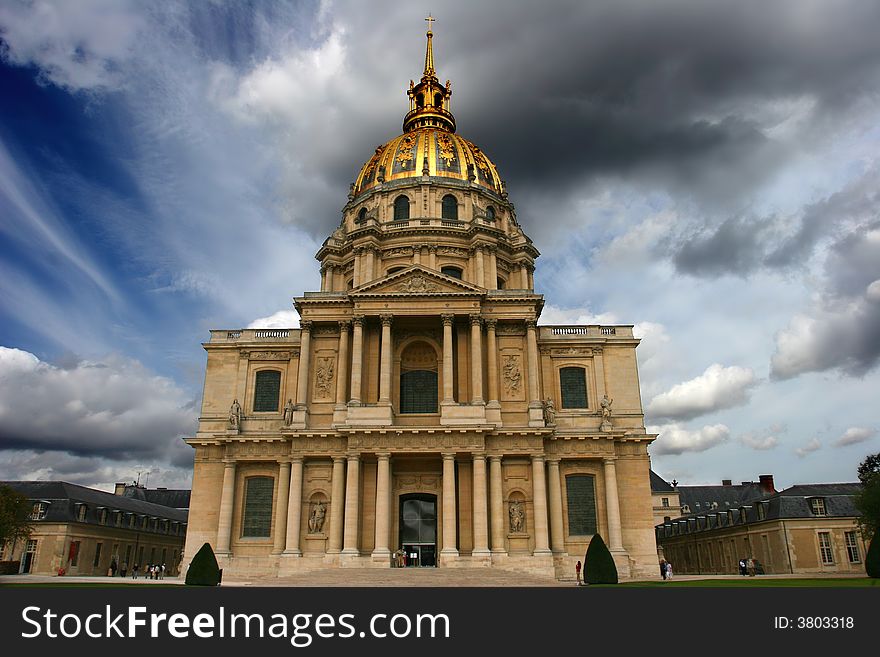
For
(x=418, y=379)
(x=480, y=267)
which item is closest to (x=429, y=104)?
(x=480, y=267)

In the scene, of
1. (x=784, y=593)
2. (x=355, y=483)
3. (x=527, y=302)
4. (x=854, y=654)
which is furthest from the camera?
(x=527, y=302)

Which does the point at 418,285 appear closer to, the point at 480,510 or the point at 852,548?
the point at 480,510

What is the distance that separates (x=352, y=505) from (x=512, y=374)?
39.0 feet

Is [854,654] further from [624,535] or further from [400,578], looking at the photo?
[624,535]

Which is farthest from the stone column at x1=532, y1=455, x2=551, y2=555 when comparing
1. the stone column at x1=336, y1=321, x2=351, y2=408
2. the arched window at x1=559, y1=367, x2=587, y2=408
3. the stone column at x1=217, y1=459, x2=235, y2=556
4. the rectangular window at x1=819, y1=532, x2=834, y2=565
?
the rectangular window at x1=819, y1=532, x2=834, y2=565

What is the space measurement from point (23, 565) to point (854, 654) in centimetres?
5356

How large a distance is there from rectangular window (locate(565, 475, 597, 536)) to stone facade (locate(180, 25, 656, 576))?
8 cm

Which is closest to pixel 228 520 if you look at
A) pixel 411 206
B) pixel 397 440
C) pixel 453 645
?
pixel 397 440

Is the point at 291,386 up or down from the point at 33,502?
up

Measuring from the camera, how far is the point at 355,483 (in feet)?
127

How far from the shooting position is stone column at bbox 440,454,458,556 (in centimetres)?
3728

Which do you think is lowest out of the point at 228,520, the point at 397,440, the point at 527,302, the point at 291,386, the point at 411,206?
the point at 228,520

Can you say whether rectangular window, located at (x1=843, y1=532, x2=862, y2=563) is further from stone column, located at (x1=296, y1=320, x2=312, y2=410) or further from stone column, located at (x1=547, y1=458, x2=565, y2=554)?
stone column, located at (x1=296, y1=320, x2=312, y2=410)

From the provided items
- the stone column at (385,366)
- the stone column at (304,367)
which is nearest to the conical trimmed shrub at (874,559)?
the stone column at (385,366)
